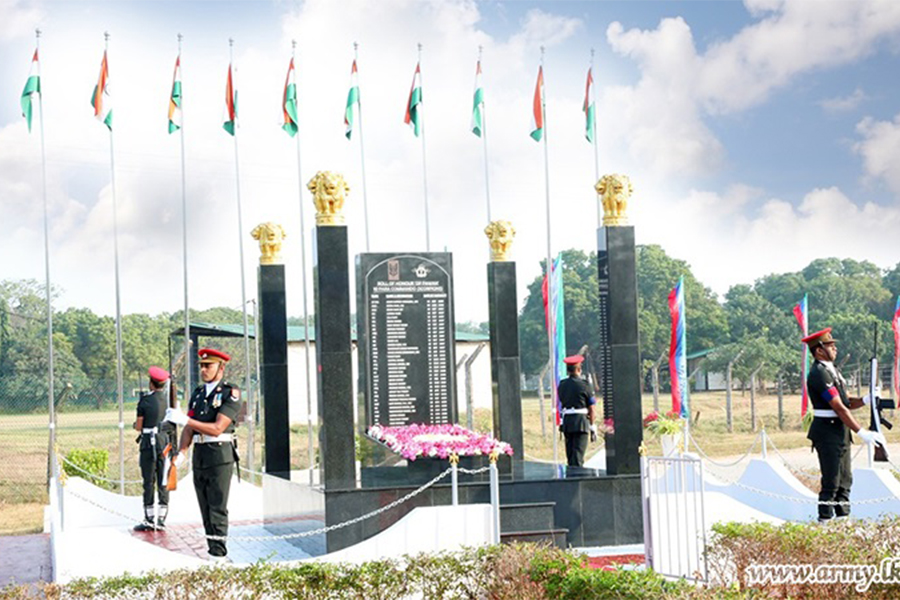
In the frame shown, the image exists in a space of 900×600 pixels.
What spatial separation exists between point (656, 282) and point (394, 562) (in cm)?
3992

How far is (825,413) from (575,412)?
3769 millimetres

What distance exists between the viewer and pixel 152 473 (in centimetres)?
1138

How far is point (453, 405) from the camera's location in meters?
12.2

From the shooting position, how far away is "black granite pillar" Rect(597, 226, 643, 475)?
424 inches

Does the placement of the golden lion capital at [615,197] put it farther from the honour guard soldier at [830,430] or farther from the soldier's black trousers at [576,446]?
the soldier's black trousers at [576,446]

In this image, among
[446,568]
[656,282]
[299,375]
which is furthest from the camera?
[656,282]

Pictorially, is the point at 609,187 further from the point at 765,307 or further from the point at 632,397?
the point at 765,307

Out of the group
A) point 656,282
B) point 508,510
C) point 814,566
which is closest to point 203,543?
point 508,510

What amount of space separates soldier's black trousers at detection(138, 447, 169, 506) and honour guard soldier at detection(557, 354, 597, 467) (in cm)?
442

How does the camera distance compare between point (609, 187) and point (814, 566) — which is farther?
point (609, 187)

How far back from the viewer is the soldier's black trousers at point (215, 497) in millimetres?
8586

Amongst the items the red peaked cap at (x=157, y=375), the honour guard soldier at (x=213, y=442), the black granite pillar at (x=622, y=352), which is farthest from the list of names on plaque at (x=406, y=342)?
the honour guard soldier at (x=213, y=442)

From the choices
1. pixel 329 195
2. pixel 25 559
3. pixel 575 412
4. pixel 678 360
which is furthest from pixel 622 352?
pixel 25 559

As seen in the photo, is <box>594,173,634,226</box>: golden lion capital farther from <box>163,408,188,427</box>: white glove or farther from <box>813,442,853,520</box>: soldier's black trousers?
<box>163,408,188,427</box>: white glove
